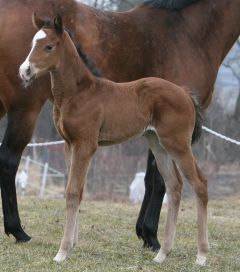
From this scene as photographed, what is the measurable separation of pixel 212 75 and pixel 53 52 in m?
2.00

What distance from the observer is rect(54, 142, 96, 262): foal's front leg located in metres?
4.67

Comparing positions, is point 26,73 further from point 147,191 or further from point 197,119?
point 147,191

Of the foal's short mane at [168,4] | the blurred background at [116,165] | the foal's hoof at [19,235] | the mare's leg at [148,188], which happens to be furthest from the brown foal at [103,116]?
the blurred background at [116,165]

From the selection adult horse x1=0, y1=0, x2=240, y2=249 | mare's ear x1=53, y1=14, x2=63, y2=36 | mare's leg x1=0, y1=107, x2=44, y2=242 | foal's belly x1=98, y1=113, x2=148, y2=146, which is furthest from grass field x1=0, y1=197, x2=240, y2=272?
mare's ear x1=53, y1=14, x2=63, y2=36

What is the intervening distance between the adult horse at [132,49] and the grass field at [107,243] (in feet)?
1.11

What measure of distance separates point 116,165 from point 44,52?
990 cm

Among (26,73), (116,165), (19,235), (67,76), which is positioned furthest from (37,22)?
(116,165)

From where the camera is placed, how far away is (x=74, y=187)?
15.5ft

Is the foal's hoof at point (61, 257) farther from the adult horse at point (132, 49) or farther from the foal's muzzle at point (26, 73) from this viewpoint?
the foal's muzzle at point (26, 73)

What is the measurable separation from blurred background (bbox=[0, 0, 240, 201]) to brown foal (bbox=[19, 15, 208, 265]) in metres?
7.32

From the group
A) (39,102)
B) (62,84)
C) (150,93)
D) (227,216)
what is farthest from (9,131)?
(227,216)

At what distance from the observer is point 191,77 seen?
604 centimetres

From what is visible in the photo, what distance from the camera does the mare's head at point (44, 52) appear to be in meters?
4.50

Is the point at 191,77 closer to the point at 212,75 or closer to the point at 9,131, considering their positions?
the point at 212,75
